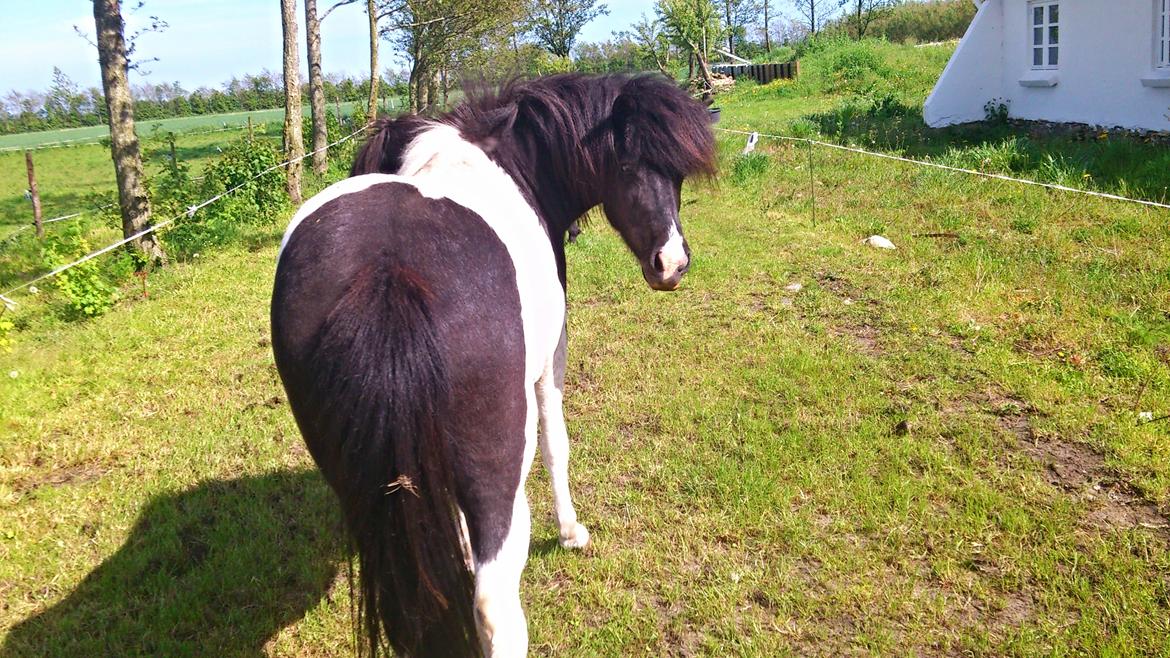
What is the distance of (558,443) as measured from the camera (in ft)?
9.45

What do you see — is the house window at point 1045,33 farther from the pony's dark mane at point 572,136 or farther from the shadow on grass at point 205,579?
the shadow on grass at point 205,579

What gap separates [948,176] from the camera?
792cm

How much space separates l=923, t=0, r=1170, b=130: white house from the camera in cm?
852

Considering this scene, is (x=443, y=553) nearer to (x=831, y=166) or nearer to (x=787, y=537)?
(x=787, y=537)

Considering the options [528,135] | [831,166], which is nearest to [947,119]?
[831,166]

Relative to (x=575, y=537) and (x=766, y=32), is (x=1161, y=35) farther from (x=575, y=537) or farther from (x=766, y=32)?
(x=766, y=32)

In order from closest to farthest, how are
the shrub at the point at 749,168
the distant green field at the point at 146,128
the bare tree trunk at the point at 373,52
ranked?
the shrub at the point at 749,168, the bare tree trunk at the point at 373,52, the distant green field at the point at 146,128

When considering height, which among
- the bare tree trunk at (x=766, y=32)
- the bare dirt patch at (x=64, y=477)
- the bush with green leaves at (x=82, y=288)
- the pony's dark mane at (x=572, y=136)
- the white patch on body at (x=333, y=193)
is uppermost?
the bare tree trunk at (x=766, y=32)

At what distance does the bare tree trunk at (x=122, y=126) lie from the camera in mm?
6930

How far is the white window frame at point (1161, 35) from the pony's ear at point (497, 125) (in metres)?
9.24

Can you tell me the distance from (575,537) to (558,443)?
460 mm

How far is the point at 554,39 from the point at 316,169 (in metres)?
38.6

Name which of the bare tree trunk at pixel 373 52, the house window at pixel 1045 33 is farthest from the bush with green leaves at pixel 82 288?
the house window at pixel 1045 33

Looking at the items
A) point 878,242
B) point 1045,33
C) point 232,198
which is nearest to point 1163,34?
point 1045,33
